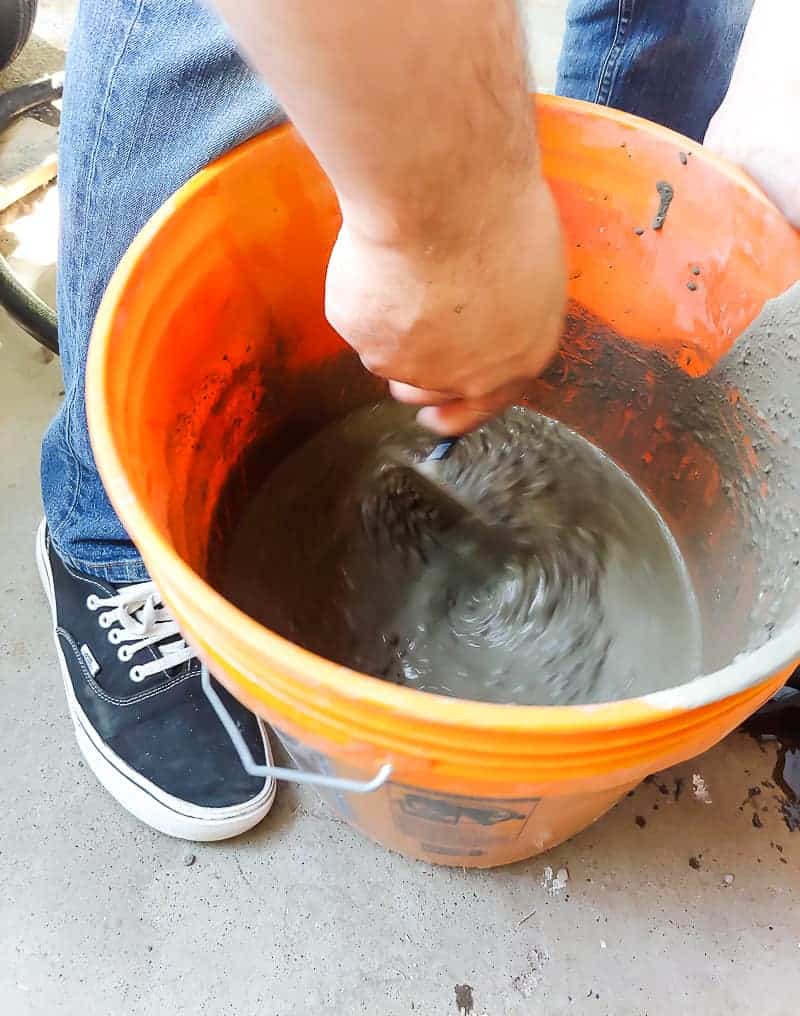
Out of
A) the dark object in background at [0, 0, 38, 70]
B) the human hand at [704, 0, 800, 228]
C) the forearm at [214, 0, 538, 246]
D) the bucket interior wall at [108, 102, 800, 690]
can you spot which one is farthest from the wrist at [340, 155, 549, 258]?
the dark object in background at [0, 0, 38, 70]

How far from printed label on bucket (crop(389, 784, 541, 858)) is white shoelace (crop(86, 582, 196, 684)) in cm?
34

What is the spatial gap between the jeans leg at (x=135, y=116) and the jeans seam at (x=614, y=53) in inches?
17.6

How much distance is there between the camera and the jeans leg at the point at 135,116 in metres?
0.67

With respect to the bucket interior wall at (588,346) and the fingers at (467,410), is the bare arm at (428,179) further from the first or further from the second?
the bucket interior wall at (588,346)

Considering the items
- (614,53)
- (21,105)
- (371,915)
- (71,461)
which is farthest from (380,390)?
(21,105)

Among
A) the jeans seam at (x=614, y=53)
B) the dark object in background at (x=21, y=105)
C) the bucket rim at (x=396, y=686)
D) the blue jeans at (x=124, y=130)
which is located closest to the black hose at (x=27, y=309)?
the dark object in background at (x=21, y=105)

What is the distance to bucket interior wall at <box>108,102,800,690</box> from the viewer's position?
0.66 metres

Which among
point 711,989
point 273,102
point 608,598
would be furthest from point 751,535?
point 273,102

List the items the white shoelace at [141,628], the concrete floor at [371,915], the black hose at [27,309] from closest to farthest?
the concrete floor at [371,915] < the white shoelace at [141,628] < the black hose at [27,309]

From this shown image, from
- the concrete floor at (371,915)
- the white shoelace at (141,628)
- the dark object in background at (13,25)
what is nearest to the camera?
the concrete floor at (371,915)

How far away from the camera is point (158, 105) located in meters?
0.67

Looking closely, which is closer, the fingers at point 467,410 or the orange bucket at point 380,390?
the orange bucket at point 380,390

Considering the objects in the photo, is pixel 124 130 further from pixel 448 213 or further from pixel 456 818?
pixel 456 818

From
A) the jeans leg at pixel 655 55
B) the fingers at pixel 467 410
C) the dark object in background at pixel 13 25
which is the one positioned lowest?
the fingers at pixel 467 410
